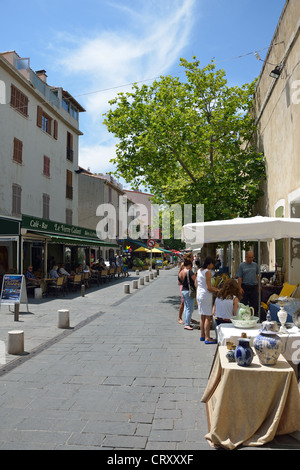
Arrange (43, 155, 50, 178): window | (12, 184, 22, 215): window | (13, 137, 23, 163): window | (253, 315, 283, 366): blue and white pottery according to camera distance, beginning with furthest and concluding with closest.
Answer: (43, 155, 50, 178): window, (13, 137, 23, 163): window, (12, 184, 22, 215): window, (253, 315, 283, 366): blue and white pottery

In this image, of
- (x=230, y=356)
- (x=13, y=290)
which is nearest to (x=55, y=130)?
(x=13, y=290)

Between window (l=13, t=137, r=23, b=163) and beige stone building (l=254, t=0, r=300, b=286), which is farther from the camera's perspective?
window (l=13, t=137, r=23, b=163)

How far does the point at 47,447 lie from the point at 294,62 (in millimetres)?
9747

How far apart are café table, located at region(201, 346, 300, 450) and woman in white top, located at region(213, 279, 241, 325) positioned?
2.65m

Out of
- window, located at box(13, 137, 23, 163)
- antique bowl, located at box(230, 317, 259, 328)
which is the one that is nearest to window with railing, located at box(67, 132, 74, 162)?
window, located at box(13, 137, 23, 163)

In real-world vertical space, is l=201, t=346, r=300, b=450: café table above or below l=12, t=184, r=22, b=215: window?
below

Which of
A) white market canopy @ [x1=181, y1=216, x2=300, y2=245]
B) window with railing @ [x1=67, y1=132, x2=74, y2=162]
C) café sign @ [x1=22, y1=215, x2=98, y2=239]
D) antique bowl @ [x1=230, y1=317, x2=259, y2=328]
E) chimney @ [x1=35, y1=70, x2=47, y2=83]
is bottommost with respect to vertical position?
antique bowl @ [x1=230, y1=317, x2=259, y2=328]

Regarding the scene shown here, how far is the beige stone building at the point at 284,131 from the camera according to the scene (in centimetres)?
944

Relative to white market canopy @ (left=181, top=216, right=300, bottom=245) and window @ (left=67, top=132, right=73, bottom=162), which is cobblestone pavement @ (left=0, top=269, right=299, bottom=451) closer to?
white market canopy @ (left=181, top=216, right=300, bottom=245)

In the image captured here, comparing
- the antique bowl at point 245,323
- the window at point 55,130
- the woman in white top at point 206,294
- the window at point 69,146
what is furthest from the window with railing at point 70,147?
the antique bowl at point 245,323

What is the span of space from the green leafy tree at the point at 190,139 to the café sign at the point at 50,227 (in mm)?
4089

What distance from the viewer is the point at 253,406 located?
3.52 meters

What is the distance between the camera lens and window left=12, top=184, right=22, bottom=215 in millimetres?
19875
